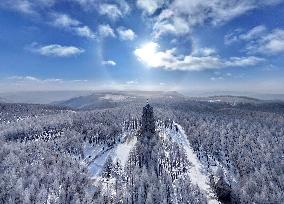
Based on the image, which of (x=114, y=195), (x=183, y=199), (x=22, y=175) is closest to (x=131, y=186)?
(x=114, y=195)

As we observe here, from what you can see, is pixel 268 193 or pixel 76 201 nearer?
pixel 76 201

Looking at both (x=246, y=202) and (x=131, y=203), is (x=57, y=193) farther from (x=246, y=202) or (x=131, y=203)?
(x=246, y=202)

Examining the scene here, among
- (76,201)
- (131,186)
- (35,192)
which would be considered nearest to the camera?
(76,201)

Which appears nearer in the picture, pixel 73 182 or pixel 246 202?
pixel 246 202

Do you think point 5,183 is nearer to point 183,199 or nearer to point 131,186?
point 131,186

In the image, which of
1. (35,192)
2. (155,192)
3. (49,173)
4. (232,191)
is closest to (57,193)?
(35,192)

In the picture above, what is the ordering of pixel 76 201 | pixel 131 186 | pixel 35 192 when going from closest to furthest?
pixel 76 201
pixel 35 192
pixel 131 186

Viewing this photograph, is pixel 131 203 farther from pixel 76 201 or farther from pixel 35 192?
pixel 35 192
